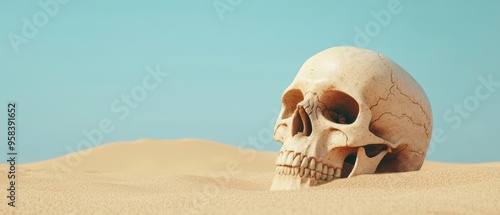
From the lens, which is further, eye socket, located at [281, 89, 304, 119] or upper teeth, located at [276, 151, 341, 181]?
eye socket, located at [281, 89, 304, 119]

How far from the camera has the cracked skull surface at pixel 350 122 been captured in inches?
237

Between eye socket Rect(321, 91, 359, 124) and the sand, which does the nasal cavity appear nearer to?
eye socket Rect(321, 91, 359, 124)

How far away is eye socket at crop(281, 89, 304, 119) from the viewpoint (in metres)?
6.84

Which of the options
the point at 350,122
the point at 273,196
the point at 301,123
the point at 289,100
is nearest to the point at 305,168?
the point at 301,123

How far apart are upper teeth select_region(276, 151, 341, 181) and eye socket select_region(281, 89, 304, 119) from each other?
2.98 feet

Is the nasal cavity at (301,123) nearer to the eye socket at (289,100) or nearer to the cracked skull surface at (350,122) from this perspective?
the cracked skull surface at (350,122)

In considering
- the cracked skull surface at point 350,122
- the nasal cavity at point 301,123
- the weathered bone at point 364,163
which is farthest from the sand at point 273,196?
the nasal cavity at point 301,123

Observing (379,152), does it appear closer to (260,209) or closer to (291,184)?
(291,184)

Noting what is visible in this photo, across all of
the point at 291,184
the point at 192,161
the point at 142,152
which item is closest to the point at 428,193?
the point at 291,184

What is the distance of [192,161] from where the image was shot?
16.3 metres

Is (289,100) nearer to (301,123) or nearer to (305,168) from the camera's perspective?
(301,123)

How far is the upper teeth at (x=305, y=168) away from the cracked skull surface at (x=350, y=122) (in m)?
0.01

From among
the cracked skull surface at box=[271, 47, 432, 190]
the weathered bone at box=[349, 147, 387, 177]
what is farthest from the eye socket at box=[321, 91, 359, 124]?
the weathered bone at box=[349, 147, 387, 177]

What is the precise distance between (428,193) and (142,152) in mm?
13016
